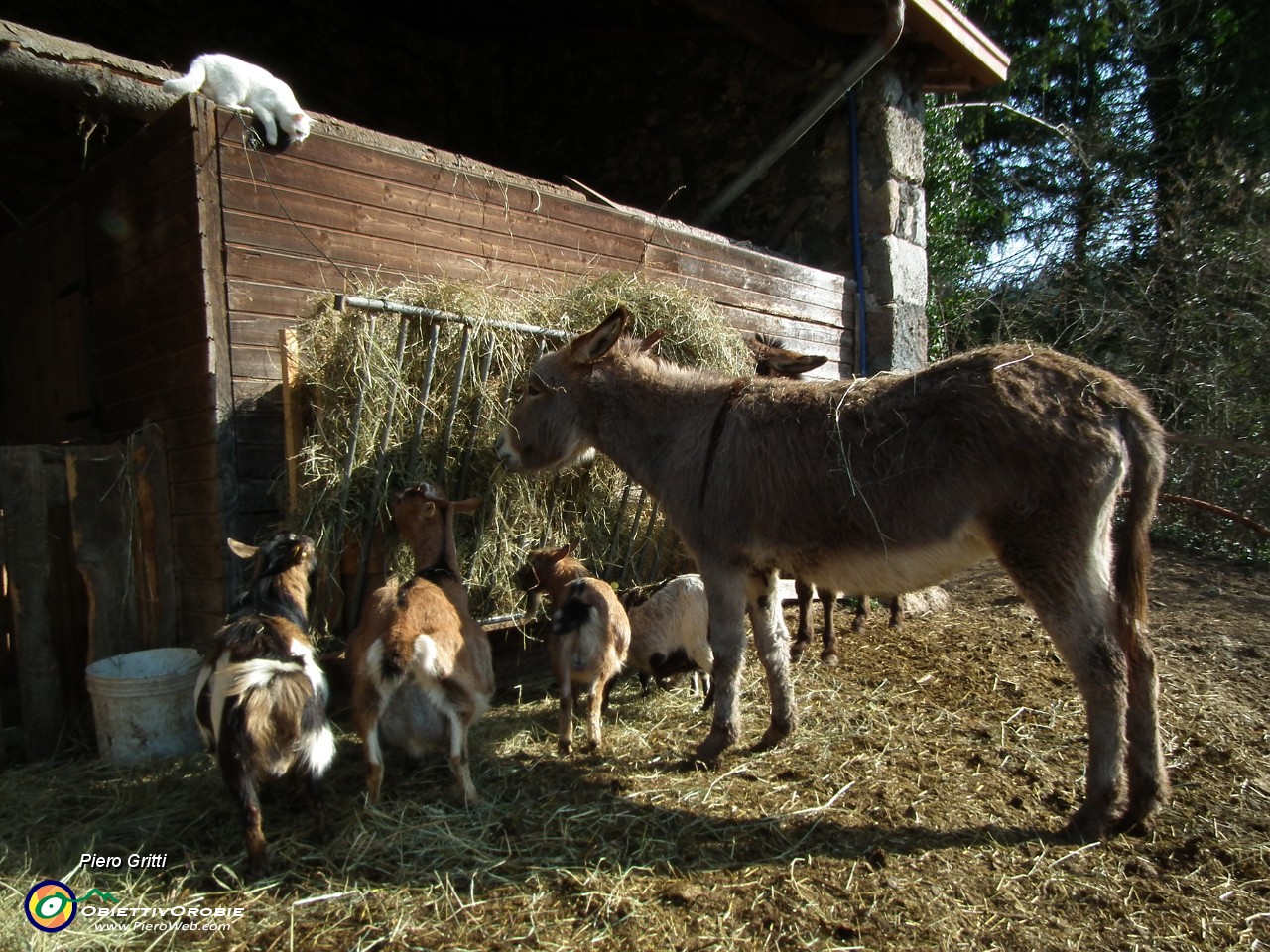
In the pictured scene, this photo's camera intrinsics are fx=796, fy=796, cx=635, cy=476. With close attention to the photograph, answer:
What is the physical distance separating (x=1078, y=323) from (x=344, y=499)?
10.0m

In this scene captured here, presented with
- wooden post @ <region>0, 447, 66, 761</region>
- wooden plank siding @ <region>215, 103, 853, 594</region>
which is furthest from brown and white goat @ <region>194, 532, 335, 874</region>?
wooden post @ <region>0, 447, 66, 761</region>

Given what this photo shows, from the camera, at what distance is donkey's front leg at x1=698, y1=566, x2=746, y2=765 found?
3787 mm

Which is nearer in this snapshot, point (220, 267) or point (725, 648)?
point (725, 648)

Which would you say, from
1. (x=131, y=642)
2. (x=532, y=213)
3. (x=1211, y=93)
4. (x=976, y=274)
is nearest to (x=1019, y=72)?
(x=1211, y=93)

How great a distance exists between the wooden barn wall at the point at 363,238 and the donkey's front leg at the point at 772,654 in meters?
2.50

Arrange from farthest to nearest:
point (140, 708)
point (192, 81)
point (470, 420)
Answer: point (470, 420) → point (192, 81) → point (140, 708)

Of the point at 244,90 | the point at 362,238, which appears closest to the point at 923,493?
the point at 362,238

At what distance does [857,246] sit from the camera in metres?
7.71

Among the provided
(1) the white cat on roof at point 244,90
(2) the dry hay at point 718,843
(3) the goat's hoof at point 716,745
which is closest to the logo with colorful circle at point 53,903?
(2) the dry hay at point 718,843

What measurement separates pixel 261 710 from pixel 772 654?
240cm

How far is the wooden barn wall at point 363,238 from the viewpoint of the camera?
4.05m

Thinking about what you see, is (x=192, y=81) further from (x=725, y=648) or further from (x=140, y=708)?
(x=725, y=648)

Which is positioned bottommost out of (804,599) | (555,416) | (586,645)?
(804,599)

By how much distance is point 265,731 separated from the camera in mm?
2971
